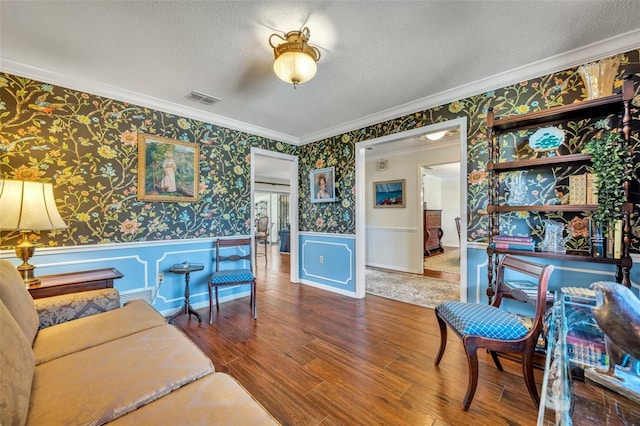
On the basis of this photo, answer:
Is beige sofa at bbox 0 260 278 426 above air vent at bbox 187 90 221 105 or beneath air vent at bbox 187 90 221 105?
beneath

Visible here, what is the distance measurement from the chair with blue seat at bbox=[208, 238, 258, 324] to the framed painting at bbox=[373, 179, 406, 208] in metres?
3.21

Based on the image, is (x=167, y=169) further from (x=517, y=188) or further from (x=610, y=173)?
(x=610, y=173)

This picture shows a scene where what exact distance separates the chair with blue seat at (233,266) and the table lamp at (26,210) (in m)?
1.40

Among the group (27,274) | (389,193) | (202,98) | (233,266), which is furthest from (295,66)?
(389,193)

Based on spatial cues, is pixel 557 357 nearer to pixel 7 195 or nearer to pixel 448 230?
pixel 7 195

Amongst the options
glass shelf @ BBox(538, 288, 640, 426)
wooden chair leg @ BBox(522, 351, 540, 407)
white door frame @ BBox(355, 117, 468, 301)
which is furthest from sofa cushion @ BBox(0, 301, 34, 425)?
white door frame @ BBox(355, 117, 468, 301)

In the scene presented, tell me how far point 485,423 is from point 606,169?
188cm

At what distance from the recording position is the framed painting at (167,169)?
9.09 ft

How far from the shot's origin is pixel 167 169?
293cm

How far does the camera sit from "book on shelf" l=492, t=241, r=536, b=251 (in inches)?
82.6

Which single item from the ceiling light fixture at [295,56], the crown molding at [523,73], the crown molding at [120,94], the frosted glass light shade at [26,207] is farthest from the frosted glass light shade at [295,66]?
the frosted glass light shade at [26,207]

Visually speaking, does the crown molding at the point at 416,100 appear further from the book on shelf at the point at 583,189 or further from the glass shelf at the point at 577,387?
the glass shelf at the point at 577,387

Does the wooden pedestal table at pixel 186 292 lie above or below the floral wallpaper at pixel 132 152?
below

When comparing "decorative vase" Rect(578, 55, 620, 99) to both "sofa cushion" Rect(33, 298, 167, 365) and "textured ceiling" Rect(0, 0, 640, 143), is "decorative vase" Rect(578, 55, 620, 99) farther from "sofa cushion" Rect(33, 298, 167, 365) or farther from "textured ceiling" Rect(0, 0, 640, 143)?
"sofa cushion" Rect(33, 298, 167, 365)
